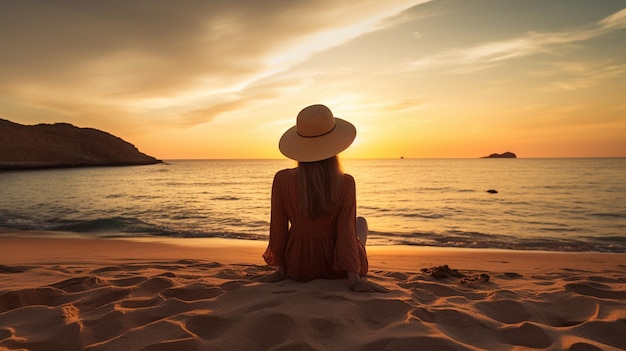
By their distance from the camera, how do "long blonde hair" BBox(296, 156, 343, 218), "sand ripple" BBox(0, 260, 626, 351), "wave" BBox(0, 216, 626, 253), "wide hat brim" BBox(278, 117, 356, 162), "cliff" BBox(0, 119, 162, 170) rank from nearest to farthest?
"sand ripple" BBox(0, 260, 626, 351)
"wide hat brim" BBox(278, 117, 356, 162)
"long blonde hair" BBox(296, 156, 343, 218)
"wave" BBox(0, 216, 626, 253)
"cliff" BBox(0, 119, 162, 170)

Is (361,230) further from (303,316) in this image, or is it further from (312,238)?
(303,316)

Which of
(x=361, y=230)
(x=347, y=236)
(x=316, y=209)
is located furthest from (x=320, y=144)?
(x=361, y=230)

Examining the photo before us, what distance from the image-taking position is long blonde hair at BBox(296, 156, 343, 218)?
3.41 meters

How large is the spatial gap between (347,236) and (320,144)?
0.90 metres

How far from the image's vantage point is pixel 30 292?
346 centimetres

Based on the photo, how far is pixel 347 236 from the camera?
11.6ft

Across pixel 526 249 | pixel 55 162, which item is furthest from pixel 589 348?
pixel 55 162

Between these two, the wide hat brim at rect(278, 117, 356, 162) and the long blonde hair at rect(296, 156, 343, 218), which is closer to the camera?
the wide hat brim at rect(278, 117, 356, 162)

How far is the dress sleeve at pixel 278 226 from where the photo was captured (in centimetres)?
368

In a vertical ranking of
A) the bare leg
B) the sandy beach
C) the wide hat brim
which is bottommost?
the sandy beach

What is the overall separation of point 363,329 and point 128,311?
181 centimetres

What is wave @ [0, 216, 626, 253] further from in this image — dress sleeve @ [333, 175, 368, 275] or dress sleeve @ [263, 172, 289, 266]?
dress sleeve @ [333, 175, 368, 275]

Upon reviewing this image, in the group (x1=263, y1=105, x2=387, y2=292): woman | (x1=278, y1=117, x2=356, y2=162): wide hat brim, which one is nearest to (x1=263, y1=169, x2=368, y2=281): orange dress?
(x1=263, y1=105, x2=387, y2=292): woman

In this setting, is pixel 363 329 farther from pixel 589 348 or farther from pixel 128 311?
pixel 128 311
